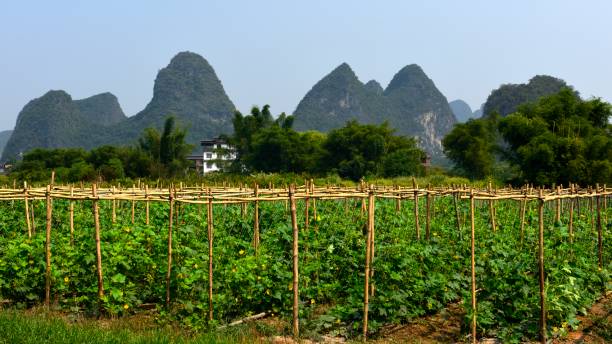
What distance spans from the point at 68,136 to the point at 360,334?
119 metres

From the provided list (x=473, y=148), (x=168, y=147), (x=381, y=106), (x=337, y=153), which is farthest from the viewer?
(x=381, y=106)

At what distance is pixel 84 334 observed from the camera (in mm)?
6109

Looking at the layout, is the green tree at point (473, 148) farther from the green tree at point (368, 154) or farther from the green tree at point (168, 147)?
the green tree at point (168, 147)

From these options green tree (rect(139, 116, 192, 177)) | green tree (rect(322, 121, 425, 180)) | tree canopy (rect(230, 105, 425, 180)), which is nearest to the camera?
green tree (rect(139, 116, 192, 177))

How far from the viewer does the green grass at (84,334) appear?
19.6ft

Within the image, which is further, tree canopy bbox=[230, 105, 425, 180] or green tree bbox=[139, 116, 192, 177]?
tree canopy bbox=[230, 105, 425, 180]

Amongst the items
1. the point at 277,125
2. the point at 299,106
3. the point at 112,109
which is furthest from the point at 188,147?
the point at 112,109

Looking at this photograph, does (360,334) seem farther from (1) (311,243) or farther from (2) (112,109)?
(2) (112,109)

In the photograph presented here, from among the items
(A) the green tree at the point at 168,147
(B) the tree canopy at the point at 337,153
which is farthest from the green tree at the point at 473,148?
(A) the green tree at the point at 168,147

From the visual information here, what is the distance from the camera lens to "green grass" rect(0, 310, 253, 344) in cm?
596

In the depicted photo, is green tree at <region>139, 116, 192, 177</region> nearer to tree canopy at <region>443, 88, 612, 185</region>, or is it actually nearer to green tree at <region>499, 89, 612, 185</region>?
tree canopy at <region>443, 88, 612, 185</region>

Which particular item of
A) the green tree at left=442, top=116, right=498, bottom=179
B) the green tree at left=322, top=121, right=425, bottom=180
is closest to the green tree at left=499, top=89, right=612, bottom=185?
the green tree at left=442, top=116, right=498, bottom=179

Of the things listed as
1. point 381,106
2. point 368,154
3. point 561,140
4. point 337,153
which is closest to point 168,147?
point 337,153

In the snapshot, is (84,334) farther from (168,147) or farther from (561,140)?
(168,147)
